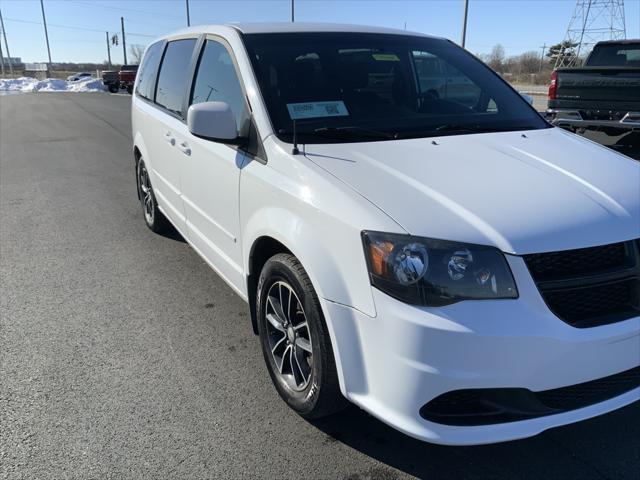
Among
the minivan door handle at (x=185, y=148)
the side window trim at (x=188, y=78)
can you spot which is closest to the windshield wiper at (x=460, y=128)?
the minivan door handle at (x=185, y=148)

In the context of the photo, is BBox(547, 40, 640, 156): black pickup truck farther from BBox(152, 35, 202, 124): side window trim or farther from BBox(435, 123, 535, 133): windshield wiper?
BBox(152, 35, 202, 124): side window trim

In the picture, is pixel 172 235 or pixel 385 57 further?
pixel 172 235

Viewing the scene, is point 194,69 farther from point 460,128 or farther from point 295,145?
point 460,128

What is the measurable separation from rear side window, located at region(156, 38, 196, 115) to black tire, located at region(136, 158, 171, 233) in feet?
3.31

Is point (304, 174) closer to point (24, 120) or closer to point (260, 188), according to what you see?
point (260, 188)

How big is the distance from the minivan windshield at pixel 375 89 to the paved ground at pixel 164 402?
4.82 ft

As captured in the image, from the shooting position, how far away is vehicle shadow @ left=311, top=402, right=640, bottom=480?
2445 millimetres

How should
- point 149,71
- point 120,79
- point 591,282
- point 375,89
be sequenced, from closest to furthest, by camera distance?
point 591,282 < point 375,89 < point 149,71 < point 120,79

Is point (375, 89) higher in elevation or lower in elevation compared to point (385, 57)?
lower

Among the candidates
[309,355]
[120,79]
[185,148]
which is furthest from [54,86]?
[309,355]

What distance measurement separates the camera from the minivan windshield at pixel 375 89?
3027mm

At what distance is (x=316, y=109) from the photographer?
307cm

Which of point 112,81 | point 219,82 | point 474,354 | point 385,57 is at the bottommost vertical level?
point 112,81

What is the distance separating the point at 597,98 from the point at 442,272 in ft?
28.9
